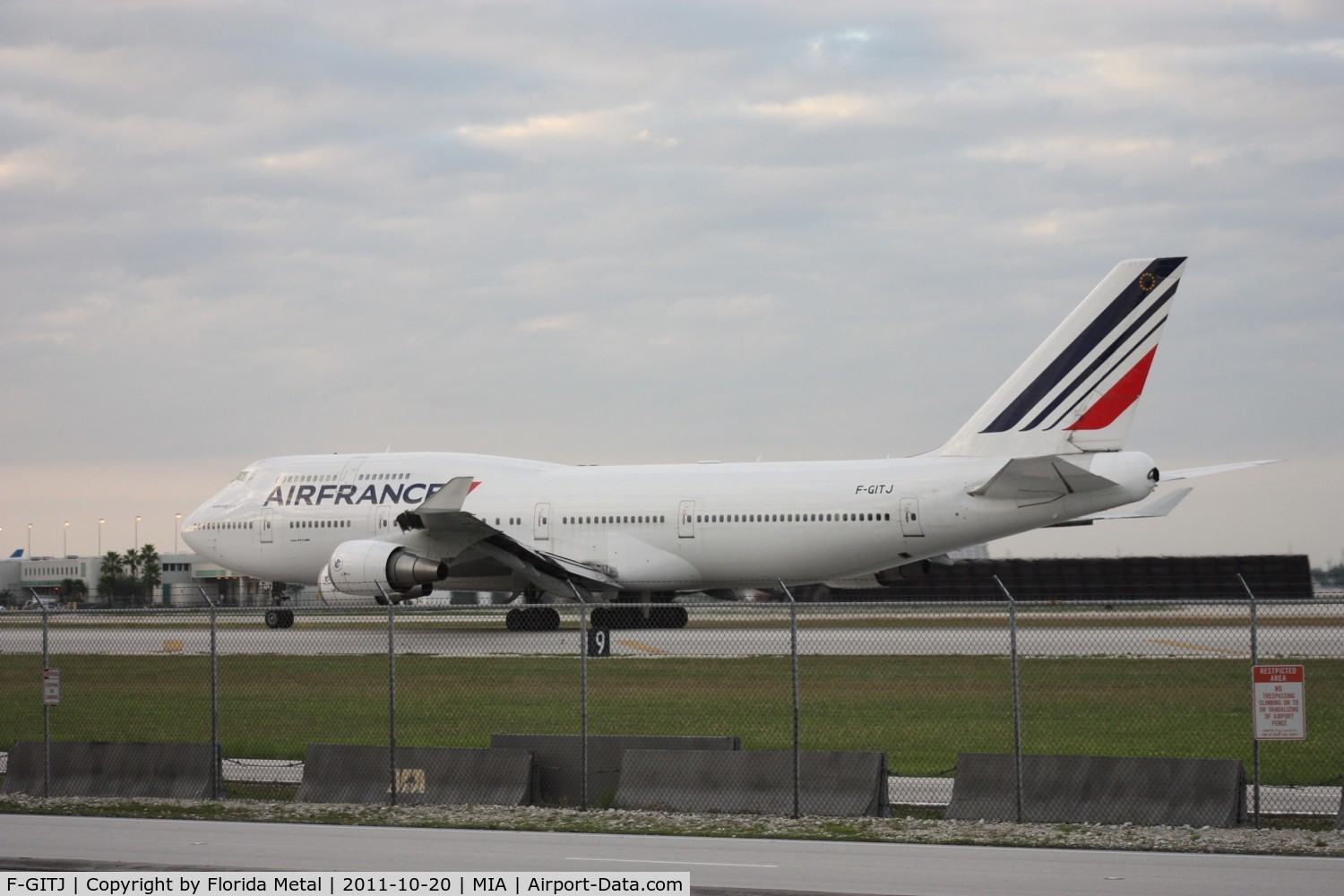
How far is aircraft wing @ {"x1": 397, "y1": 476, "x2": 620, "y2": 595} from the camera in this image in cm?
3222

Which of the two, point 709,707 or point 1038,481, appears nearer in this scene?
point 709,707

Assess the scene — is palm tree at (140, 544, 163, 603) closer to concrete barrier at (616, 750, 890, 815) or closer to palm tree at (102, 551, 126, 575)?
palm tree at (102, 551, 126, 575)

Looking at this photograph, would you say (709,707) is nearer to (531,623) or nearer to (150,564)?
(531,623)

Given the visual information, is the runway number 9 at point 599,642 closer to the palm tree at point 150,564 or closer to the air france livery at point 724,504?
the air france livery at point 724,504

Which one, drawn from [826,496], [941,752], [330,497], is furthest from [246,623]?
[941,752]

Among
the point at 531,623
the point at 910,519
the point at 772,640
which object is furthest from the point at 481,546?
the point at 910,519

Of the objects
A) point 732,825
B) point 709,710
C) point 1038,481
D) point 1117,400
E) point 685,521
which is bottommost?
point 732,825

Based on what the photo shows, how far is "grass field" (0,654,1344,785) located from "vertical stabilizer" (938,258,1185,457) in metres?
10.6

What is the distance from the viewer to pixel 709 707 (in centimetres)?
1733

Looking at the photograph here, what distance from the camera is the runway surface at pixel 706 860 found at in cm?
890

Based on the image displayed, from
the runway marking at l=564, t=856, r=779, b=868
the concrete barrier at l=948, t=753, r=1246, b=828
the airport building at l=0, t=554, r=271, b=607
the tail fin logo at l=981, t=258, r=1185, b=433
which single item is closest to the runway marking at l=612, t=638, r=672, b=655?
the tail fin logo at l=981, t=258, r=1185, b=433

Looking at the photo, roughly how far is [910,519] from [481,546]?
31.5ft

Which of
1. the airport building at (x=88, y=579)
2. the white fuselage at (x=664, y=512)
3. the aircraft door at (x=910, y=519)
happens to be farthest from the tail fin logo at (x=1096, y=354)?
the airport building at (x=88, y=579)

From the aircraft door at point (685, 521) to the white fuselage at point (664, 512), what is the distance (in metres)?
0.02
